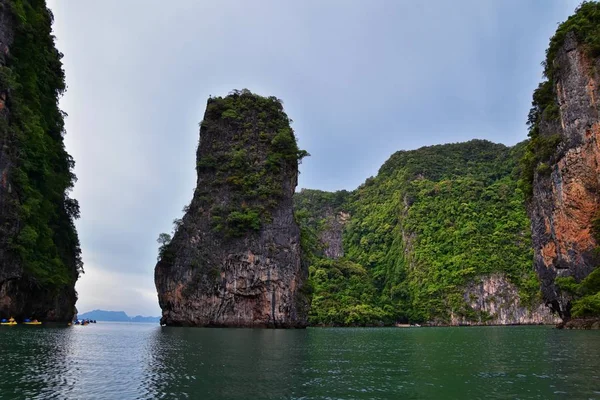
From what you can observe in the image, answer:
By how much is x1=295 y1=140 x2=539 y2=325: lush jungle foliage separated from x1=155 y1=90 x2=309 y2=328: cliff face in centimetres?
776

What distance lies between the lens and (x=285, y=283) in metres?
50.2

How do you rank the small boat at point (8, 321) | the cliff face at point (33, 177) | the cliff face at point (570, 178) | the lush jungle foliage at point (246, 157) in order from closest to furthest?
the cliff face at point (33, 177) < the small boat at point (8, 321) < the cliff face at point (570, 178) < the lush jungle foliage at point (246, 157)

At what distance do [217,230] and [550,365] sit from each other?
134 ft

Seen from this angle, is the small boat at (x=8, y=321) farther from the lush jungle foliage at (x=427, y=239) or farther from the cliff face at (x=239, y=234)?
the lush jungle foliage at (x=427, y=239)

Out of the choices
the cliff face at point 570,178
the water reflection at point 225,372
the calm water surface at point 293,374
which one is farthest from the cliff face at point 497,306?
the water reflection at point 225,372

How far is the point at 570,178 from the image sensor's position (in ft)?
120

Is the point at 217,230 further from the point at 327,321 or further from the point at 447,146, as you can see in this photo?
the point at 447,146

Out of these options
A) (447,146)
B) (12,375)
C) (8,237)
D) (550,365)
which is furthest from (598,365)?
(447,146)

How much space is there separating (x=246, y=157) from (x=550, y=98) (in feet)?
109

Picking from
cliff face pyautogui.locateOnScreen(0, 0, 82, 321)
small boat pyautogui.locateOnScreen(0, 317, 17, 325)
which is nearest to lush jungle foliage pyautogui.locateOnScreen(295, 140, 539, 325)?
cliff face pyautogui.locateOnScreen(0, 0, 82, 321)

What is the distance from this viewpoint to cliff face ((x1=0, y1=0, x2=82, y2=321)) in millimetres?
34372

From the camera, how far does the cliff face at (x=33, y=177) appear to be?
1353 inches

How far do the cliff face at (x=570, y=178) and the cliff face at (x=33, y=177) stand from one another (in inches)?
1649

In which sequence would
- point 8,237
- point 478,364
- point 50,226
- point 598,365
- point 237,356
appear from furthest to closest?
point 50,226, point 8,237, point 237,356, point 478,364, point 598,365
